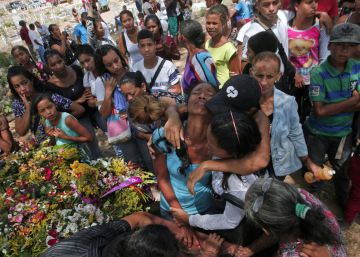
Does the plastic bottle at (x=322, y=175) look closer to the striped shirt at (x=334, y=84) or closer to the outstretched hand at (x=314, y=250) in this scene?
the striped shirt at (x=334, y=84)

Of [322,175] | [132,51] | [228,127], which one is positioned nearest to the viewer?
[228,127]

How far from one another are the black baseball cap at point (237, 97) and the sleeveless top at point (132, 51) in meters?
3.17

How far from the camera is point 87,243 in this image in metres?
1.98

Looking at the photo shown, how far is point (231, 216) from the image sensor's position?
84.4 inches

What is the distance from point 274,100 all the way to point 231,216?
112cm

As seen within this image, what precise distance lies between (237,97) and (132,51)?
346 centimetres

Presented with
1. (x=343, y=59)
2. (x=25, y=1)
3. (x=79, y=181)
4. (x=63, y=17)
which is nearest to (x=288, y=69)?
(x=343, y=59)

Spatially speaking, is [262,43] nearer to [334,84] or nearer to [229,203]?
[334,84]

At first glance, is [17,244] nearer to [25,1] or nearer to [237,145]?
[237,145]

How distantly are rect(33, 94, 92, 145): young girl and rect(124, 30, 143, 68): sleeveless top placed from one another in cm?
185

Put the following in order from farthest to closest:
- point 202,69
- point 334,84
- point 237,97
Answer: point 202,69 < point 334,84 < point 237,97

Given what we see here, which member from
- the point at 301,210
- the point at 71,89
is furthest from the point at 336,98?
the point at 71,89

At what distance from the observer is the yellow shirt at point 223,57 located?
396 cm

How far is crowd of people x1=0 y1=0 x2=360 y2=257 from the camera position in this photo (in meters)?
1.79
